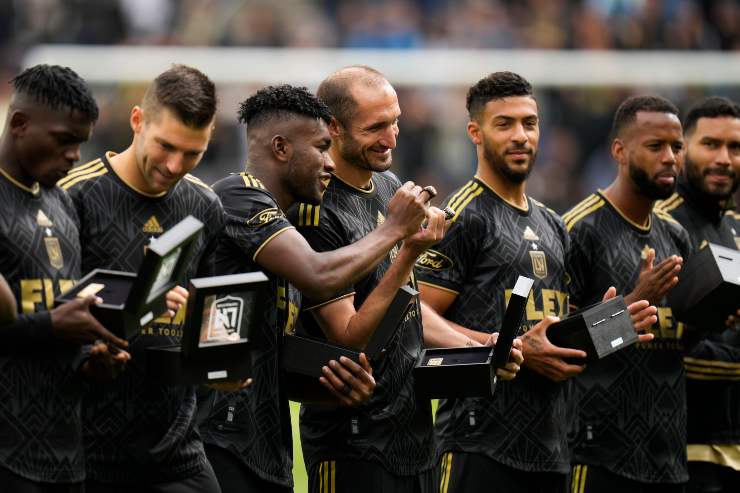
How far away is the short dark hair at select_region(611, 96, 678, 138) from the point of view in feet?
25.0

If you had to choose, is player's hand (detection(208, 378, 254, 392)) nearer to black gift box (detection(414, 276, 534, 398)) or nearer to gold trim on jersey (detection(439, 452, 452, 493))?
black gift box (detection(414, 276, 534, 398))

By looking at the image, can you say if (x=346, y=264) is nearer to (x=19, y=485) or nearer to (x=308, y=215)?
(x=308, y=215)

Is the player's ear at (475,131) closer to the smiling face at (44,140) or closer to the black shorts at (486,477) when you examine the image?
the black shorts at (486,477)

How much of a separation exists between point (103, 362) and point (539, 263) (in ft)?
8.30

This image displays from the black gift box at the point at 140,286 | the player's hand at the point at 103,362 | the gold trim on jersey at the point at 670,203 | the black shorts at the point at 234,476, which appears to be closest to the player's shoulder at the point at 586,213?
the gold trim on jersey at the point at 670,203

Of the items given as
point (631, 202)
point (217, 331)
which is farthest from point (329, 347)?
point (631, 202)

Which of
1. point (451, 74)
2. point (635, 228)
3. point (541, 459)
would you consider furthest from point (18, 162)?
point (451, 74)

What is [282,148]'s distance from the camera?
5.88 meters

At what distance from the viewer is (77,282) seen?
503 centimetres

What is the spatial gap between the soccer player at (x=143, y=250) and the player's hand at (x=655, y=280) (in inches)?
95.0

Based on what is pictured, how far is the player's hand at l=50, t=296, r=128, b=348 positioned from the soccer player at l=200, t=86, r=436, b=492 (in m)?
1.02

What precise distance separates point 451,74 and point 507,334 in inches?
509

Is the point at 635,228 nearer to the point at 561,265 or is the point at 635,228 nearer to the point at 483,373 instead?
the point at 561,265

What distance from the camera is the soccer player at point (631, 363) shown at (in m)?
7.04
